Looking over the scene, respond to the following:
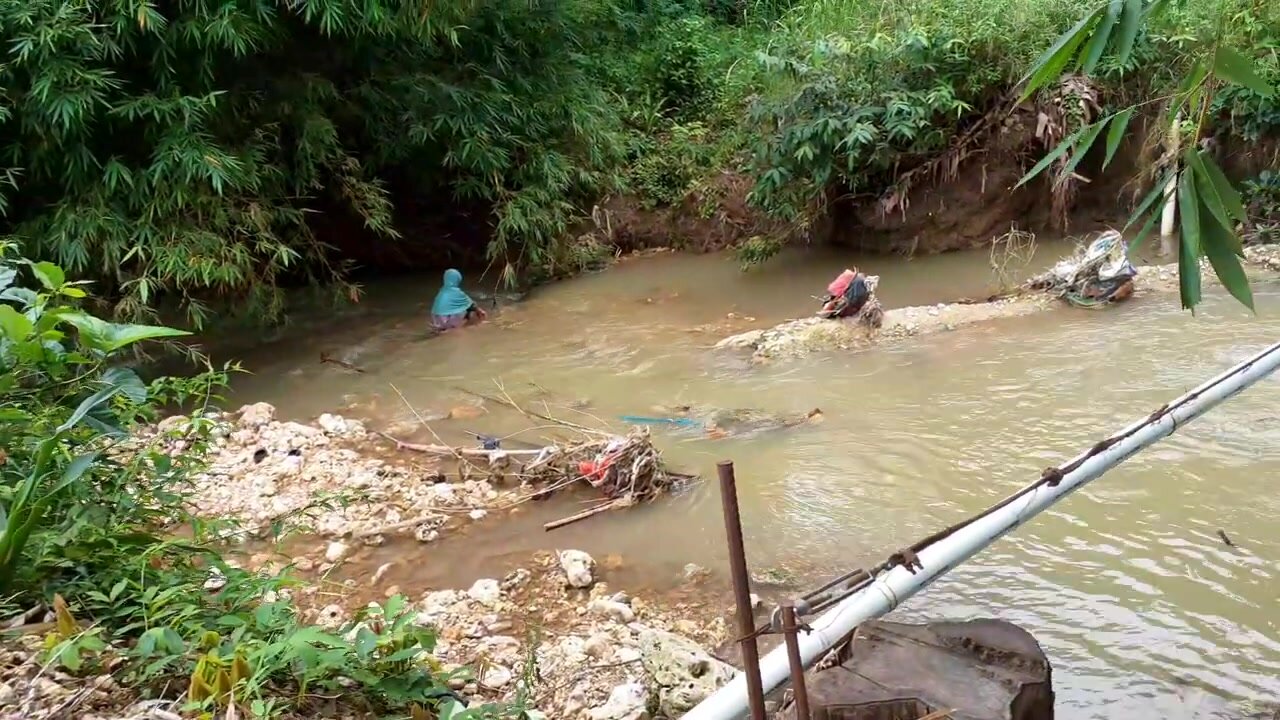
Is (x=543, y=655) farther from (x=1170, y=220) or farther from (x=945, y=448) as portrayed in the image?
(x=1170, y=220)

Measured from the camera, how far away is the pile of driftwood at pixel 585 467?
14.2 feet

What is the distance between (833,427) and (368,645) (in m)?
3.73

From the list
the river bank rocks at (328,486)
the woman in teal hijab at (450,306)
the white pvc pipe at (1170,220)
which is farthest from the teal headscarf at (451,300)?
the white pvc pipe at (1170,220)

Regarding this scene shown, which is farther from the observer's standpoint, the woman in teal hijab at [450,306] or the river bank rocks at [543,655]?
the woman in teal hijab at [450,306]

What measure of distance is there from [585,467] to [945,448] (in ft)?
6.11

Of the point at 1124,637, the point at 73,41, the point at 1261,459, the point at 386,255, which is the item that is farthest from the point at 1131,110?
the point at 386,255

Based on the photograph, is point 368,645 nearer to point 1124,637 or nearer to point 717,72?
point 1124,637

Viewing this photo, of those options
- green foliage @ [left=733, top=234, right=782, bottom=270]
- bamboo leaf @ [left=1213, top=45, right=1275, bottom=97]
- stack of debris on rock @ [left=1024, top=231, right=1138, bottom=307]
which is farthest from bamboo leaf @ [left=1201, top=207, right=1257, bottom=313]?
green foliage @ [left=733, top=234, right=782, bottom=270]

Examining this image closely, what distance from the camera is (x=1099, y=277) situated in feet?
22.1

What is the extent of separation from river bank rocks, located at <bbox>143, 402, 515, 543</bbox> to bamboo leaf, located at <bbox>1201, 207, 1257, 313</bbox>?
3.36 m

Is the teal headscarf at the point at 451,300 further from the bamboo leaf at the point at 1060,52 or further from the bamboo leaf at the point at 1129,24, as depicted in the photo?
the bamboo leaf at the point at 1129,24

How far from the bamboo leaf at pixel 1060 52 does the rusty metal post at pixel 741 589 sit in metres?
0.65

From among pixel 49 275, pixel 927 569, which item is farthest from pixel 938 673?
pixel 49 275

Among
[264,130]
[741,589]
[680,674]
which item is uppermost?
[264,130]
